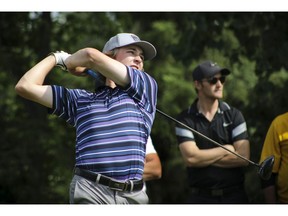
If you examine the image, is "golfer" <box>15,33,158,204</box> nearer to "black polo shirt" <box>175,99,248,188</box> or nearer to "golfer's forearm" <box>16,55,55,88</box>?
"golfer's forearm" <box>16,55,55,88</box>

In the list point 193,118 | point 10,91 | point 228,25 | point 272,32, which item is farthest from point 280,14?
point 10,91

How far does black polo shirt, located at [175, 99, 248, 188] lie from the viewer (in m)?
6.41

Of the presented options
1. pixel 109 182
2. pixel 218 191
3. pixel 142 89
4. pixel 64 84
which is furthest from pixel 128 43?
pixel 64 84

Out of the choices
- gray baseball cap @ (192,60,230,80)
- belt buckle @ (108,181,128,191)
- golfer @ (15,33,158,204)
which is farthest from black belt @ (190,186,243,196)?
belt buckle @ (108,181,128,191)

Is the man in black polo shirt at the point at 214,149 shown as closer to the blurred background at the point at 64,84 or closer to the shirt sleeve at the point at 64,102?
the shirt sleeve at the point at 64,102

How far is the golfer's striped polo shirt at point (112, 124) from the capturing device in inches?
180

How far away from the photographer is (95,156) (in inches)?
181

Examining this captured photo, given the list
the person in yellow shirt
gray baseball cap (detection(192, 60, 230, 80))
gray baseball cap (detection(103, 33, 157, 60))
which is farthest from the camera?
gray baseball cap (detection(192, 60, 230, 80))

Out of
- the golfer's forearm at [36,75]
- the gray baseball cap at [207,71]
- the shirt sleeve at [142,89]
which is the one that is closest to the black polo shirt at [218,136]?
the gray baseball cap at [207,71]

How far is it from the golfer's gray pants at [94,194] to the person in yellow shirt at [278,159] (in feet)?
5.60

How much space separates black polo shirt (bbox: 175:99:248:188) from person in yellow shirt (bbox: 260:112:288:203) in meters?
0.40

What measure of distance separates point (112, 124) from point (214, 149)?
1.99m

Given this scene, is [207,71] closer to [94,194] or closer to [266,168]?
[266,168]

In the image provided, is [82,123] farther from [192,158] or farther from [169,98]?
[169,98]
